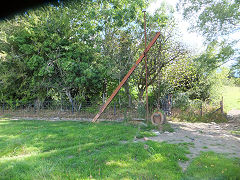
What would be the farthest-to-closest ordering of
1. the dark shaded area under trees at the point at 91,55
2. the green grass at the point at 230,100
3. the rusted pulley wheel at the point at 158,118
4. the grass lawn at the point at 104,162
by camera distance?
the green grass at the point at 230,100 → the dark shaded area under trees at the point at 91,55 → the rusted pulley wheel at the point at 158,118 → the grass lawn at the point at 104,162

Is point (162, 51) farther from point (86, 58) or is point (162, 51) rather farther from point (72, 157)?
point (72, 157)

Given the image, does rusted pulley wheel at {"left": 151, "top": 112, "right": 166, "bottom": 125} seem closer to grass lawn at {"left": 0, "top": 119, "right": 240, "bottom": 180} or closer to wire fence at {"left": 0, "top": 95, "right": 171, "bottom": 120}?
wire fence at {"left": 0, "top": 95, "right": 171, "bottom": 120}

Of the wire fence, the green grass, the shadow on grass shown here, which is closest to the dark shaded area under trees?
the wire fence

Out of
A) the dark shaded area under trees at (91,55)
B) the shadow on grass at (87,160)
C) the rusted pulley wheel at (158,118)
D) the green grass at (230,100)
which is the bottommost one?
the shadow on grass at (87,160)

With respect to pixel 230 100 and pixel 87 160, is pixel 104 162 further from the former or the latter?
pixel 230 100

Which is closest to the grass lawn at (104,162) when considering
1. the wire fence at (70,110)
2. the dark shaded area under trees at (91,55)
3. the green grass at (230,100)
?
the wire fence at (70,110)

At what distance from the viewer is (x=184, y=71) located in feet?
32.1

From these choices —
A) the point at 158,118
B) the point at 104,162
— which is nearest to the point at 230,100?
the point at 158,118

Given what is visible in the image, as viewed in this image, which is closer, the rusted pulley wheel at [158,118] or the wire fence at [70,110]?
the rusted pulley wheel at [158,118]

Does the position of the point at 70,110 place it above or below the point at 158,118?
above

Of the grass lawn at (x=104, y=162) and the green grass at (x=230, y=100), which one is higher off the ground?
the green grass at (x=230, y=100)

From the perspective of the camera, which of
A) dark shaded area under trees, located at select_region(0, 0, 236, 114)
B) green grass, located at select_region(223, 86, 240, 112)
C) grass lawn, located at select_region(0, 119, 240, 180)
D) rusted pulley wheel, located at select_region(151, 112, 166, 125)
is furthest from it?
green grass, located at select_region(223, 86, 240, 112)

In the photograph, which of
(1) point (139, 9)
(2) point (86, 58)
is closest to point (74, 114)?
A: (2) point (86, 58)

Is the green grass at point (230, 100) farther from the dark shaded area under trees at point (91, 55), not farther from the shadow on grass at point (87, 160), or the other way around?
the shadow on grass at point (87, 160)
